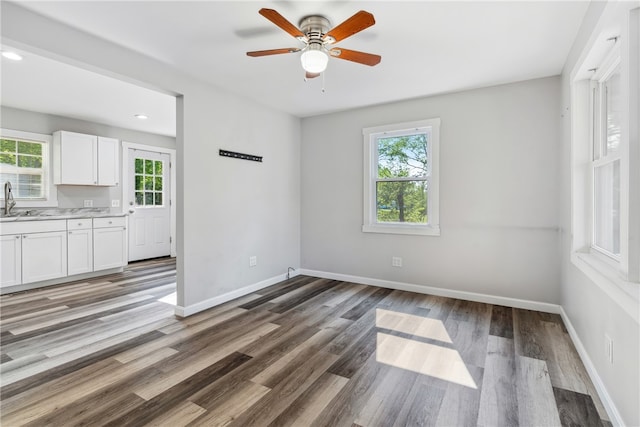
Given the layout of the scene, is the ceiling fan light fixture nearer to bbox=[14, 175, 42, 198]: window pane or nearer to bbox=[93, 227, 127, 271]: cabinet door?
bbox=[93, 227, 127, 271]: cabinet door

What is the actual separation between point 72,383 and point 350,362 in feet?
6.10

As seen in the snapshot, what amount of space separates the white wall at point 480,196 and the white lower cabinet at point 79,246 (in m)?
3.79

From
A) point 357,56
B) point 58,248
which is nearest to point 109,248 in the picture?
point 58,248

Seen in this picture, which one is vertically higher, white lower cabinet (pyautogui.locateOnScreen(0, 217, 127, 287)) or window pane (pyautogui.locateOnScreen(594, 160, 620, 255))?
window pane (pyautogui.locateOnScreen(594, 160, 620, 255))

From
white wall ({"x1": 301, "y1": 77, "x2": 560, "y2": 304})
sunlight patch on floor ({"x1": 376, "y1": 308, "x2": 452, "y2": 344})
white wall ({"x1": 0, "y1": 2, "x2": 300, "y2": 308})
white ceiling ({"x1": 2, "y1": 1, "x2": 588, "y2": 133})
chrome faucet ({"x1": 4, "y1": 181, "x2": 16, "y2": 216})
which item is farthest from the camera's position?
chrome faucet ({"x1": 4, "y1": 181, "x2": 16, "y2": 216})

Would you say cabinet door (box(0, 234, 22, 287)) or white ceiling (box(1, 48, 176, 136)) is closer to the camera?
white ceiling (box(1, 48, 176, 136))

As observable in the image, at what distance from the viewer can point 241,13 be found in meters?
2.16

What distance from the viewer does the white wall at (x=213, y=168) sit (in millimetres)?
2367

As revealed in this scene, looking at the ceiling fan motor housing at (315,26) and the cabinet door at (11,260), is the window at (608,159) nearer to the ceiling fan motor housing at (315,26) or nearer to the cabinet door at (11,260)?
the ceiling fan motor housing at (315,26)

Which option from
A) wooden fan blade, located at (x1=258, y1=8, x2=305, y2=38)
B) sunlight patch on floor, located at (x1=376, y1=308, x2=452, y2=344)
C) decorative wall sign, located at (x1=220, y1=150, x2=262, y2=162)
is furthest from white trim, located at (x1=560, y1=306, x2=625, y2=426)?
decorative wall sign, located at (x1=220, y1=150, x2=262, y2=162)

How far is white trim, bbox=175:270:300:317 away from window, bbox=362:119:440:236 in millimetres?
1490

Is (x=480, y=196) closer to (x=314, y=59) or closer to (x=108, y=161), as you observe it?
(x=314, y=59)

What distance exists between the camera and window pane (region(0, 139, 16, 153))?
434 centimetres

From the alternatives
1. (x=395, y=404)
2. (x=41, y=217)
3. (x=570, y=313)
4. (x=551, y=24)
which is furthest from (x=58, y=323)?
(x=551, y=24)
